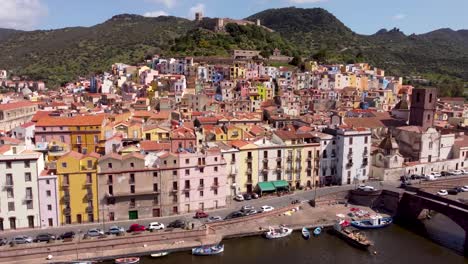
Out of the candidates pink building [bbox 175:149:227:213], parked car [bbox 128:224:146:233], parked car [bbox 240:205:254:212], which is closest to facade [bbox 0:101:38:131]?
parked car [bbox 128:224:146:233]

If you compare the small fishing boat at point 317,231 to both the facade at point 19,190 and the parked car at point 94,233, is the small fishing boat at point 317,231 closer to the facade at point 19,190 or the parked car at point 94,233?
the parked car at point 94,233

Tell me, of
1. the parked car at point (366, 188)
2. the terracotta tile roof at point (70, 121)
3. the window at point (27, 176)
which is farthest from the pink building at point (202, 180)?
the parked car at point (366, 188)

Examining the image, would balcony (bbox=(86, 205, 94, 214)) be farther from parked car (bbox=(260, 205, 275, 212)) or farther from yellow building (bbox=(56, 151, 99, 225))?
parked car (bbox=(260, 205, 275, 212))

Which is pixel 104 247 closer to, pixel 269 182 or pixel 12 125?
pixel 269 182

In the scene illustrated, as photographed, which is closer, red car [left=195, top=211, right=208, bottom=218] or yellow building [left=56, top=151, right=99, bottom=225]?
yellow building [left=56, top=151, right=99, bottom=225]

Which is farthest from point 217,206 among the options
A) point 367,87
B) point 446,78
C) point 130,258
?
point 446,78

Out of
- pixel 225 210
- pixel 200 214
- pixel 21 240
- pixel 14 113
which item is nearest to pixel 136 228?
pixel 200 214

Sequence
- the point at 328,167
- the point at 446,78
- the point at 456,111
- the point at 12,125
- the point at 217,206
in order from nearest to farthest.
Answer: the point at 217,206 < the point at 328,167 < the point at 12,125 < the point at 456,111 < the point at 446,78

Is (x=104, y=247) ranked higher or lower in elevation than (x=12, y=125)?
lower
